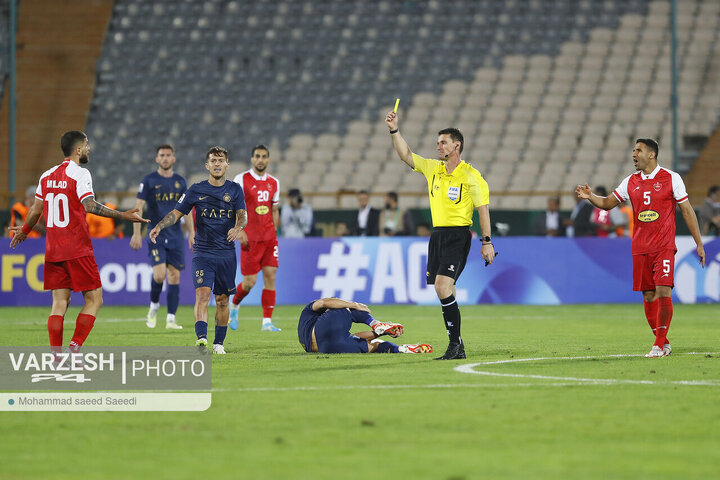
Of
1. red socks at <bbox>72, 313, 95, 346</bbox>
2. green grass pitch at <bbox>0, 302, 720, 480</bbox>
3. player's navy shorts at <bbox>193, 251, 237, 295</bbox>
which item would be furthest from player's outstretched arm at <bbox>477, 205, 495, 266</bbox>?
red socks at <bbox>72, 313, 95, 346</bbox>

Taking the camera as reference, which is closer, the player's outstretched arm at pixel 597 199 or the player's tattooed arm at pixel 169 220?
the player's outstretched arm at pixel 597 199

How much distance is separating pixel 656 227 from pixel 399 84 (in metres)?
22.5

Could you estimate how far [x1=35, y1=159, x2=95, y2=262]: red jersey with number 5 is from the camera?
31.9 ft

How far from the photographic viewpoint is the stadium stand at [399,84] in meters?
30.5

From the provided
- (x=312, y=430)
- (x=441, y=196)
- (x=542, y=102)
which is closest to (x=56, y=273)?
(x=441, y=196)

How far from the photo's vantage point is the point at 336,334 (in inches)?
436

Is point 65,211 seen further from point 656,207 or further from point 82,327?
point 656,207

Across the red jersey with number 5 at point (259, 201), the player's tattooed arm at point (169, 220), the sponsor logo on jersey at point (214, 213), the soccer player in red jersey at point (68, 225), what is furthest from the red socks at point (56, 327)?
the red jersey with number 5 at point (259, 201)

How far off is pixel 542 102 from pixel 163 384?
24.8 meters

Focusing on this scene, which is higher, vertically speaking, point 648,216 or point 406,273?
point 648,216

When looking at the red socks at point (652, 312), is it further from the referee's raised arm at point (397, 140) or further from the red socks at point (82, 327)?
the red socks at point (82, 327)

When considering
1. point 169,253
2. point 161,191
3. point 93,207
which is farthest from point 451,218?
point 169,253

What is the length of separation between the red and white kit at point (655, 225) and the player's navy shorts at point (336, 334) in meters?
2.74

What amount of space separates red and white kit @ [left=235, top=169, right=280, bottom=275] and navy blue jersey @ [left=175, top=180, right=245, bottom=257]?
396cm
